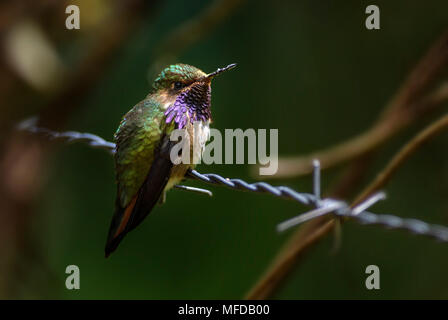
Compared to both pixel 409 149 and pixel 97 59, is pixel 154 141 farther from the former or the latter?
pixel 97 59

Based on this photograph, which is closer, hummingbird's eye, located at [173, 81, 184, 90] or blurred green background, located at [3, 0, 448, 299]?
hummingbird's eye, located at [173, 81, 184, 90]

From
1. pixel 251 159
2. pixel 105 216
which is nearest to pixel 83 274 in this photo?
pixel 105 216

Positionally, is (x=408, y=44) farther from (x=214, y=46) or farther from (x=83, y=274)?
(x=83, y=274)

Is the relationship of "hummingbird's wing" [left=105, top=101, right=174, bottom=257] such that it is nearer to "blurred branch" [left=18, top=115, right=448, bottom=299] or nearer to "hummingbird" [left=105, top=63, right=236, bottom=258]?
"hummingbird" [left=105, top=63, right=236, bottom=258]

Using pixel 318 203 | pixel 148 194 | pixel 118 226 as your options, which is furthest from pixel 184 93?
pixel 318 203

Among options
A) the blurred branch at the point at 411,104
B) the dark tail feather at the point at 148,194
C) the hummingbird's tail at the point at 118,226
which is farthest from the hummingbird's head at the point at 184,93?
the blurred branch at the point at 411,104

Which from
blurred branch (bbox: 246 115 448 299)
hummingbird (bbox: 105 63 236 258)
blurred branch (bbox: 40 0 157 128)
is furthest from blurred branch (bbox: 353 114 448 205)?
blurred branch (bbox: 40 0 157 128)
